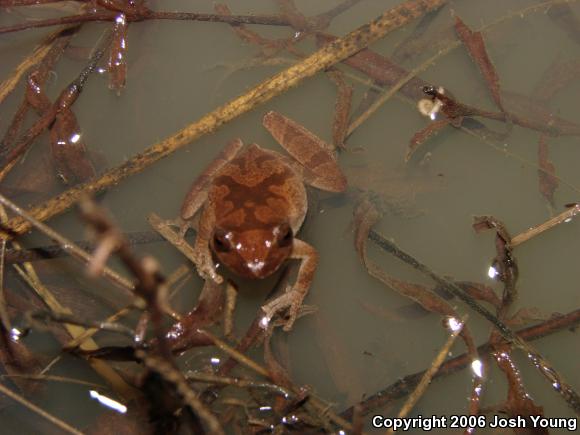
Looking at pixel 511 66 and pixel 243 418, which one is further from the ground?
pixel 511 66

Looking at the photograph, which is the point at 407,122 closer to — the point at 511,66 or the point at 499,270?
the point at 511,66

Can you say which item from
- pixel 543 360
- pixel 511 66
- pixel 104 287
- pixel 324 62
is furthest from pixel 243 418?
pixel 511 66

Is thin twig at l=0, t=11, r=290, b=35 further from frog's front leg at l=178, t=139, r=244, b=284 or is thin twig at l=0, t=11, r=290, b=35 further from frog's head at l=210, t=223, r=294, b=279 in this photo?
frog's head at l=210, t=223, r=294, b=279

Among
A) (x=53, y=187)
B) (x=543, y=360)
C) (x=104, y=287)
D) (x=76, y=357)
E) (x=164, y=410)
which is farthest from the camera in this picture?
(x=53, y=187)

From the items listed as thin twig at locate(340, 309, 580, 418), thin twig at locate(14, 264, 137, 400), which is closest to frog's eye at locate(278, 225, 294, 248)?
thin twig at locate(340, 309, 580, 418)

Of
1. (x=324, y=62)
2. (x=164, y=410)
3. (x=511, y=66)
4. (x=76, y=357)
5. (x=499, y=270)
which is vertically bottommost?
(x=164, y=410)

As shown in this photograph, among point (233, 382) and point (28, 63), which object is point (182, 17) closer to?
point (28, 63)

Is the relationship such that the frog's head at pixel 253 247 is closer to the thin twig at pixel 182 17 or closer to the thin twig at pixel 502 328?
the thin twig at pixel 502 328

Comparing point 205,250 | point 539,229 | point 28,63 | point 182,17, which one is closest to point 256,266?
point 205,250
